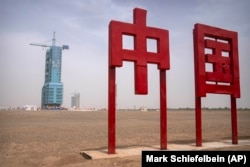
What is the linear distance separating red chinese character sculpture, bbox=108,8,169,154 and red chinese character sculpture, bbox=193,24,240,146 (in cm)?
160

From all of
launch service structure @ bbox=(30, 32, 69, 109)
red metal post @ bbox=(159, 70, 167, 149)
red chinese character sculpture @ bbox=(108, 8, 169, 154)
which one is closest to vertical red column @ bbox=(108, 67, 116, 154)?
red chinese character sculpture @ bbox=(108, 8, 169, 154)

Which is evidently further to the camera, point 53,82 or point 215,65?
point 53,82

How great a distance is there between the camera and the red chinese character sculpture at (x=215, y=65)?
12.2m

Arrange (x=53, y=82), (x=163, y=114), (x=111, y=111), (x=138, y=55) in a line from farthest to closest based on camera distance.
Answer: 1. (x=53, y=82)
2. (x=163, y=114)
3. (x=138, y=55)
4. (x=111, y=111)

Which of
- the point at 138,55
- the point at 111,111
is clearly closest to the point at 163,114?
the point at 111,111

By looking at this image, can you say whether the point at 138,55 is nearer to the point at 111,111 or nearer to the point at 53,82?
the point at 111,111

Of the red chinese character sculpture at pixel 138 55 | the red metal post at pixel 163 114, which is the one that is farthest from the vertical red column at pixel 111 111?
the red metal post at pixel 163 114

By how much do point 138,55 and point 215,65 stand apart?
3.89 m

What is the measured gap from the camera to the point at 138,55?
1077 centimetres

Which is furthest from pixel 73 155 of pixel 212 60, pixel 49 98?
pixel 49 98

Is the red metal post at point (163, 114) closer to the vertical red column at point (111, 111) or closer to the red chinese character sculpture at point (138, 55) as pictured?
the red chinese character sculpture at point (138, 55)

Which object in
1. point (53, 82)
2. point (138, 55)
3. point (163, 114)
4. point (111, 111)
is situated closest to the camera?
point (111, 111)

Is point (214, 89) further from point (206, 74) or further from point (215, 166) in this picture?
point (215, 166)

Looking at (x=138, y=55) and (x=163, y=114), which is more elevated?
(x=138, y=55)
